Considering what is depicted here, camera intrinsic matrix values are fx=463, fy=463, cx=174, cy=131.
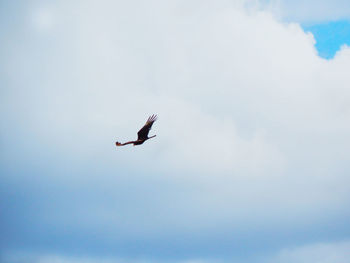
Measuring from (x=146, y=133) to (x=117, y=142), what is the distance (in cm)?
330

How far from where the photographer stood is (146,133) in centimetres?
5041

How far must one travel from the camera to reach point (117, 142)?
50.3m
